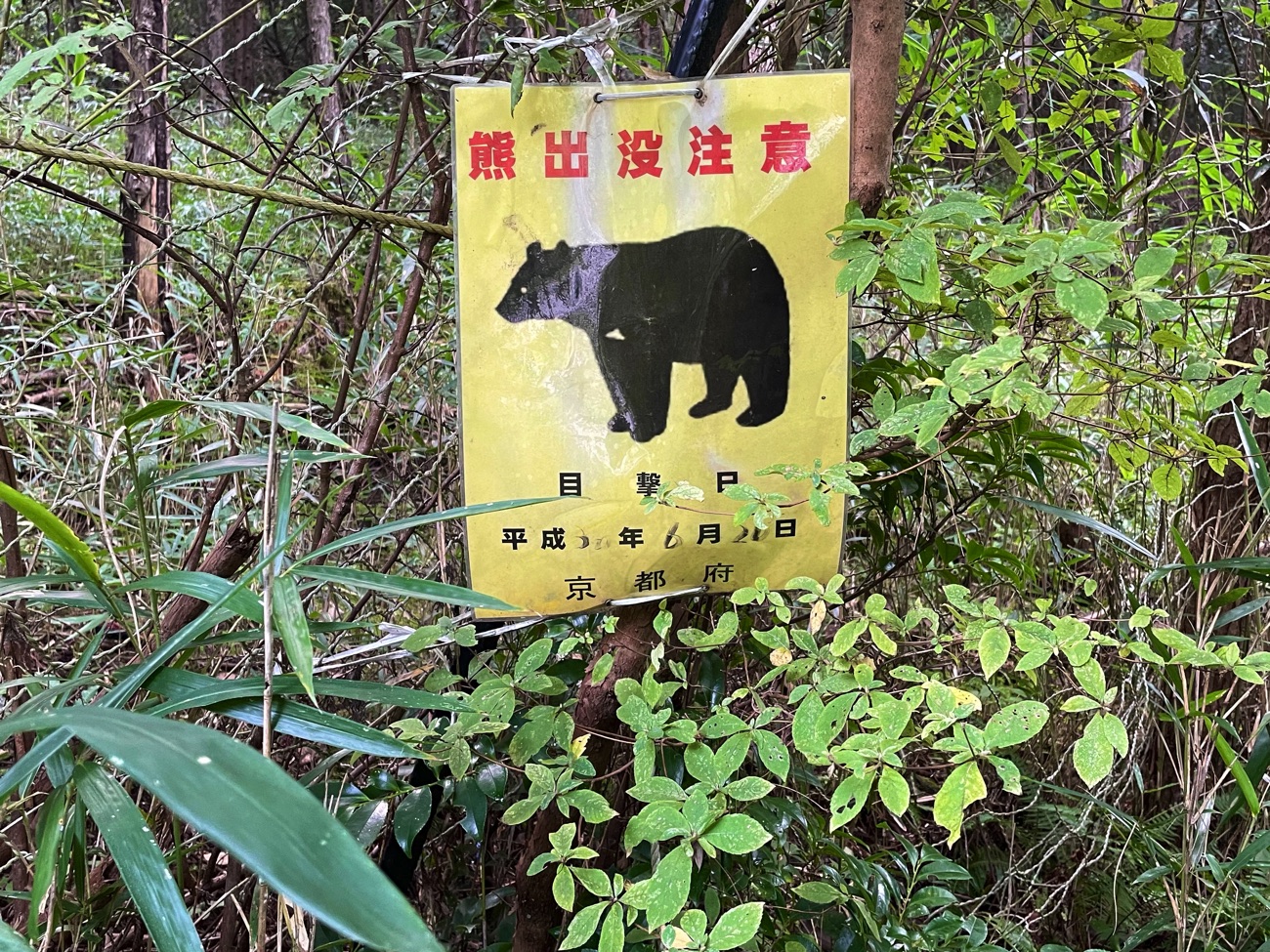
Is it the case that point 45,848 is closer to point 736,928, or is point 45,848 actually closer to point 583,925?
point 583,925

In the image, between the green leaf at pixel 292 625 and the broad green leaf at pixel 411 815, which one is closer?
the green leaf at pixel 292 625

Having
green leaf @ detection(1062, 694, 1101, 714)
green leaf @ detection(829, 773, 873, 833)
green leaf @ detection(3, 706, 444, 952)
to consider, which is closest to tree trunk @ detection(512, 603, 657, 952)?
green leaf @ detection(829, 773, 873, 833)

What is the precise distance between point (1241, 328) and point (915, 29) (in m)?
0.79

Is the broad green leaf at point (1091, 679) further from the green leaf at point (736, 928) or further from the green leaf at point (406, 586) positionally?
the green leaf at point (406, 586)

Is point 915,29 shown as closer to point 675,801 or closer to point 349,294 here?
point 349,294

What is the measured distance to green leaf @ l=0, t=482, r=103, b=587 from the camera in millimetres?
808

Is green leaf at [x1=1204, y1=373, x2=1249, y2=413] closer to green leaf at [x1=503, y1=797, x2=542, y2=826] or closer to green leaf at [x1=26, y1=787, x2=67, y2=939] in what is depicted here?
green leaf at [x1=503, y1=797, x2=542, y2=826]

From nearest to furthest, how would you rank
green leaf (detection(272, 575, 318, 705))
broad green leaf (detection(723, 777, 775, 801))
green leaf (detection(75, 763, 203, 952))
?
green leaf (detection(75, 763, 203, 952)), green leaf (detection(272, 575, 318, 705)), broad green leaf (detection(723, 777, 775, 801))

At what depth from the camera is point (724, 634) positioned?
93cm

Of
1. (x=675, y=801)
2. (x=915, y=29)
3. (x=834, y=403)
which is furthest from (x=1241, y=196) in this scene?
(x=675, y=801)

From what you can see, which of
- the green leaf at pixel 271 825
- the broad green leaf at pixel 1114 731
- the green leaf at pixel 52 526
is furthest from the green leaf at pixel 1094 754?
the green leaf at pixel 52 526

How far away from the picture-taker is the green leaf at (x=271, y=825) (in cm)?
44

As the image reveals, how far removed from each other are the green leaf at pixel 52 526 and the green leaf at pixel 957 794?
817mm

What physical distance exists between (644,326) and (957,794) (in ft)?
1.88
